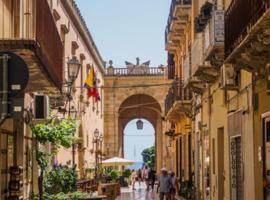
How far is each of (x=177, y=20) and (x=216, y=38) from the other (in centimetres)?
1336

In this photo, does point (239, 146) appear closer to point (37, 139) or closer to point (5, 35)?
point (37, 139)

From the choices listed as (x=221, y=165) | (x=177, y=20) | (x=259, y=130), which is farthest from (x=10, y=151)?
(x=177, y=20)

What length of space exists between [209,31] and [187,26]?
39.8ft

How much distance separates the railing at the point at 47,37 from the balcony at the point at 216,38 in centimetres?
313

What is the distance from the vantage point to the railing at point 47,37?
12008 mm

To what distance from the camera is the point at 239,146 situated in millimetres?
16359

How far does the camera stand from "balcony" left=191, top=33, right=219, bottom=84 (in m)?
18.4

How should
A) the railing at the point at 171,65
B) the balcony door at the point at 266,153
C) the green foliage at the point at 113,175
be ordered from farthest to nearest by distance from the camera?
1. the green foliage at the point at 113,175
2. the railing at the point at 171,65
3. the balcony door at the point at 266,153

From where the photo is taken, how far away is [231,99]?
16.9 meters

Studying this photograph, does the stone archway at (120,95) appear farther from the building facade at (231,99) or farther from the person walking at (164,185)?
the building facade at (231,99)

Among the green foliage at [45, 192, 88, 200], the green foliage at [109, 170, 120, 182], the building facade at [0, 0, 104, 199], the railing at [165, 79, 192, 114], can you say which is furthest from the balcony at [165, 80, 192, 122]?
the green foliage at [109, 170, 120, 182]

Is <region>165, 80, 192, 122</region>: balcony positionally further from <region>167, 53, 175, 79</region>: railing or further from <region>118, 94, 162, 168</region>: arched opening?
<region>118, 94, 162, 168</region>: arched opening

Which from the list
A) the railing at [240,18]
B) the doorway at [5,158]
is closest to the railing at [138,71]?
the railing at [240,18]

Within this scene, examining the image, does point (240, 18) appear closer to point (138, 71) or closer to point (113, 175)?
point (113, 175)
